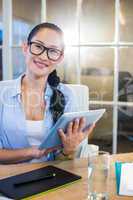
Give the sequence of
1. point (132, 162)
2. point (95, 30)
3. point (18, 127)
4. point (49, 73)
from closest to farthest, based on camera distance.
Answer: point (132, 162)
point (18, 127)
point (49, 73)
point (95, 30)

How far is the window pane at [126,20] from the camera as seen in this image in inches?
92.7

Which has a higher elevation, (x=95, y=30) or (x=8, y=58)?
(x=95, y=30)

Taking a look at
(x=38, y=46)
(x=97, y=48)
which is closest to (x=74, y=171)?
(x=38, y=46)

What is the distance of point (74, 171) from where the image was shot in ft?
4.25

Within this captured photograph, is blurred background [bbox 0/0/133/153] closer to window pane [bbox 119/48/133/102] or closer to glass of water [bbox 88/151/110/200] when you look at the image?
window pane [bbox 119/48/133/102]

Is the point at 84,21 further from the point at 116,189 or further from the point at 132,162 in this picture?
the point at 116,189

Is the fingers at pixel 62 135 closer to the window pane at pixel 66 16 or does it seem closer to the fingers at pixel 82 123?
the fingers at pixel 82 123

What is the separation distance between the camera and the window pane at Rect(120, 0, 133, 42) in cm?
235

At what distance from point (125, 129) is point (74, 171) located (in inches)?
50.5

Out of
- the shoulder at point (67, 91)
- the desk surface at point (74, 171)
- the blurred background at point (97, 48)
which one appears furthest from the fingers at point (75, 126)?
the blurred background at point (97, 48)

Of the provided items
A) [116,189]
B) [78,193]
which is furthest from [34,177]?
[116,189]

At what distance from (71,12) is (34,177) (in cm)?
166

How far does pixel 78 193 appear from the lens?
3.55ft

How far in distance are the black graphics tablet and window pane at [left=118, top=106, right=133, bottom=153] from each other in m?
1.27
